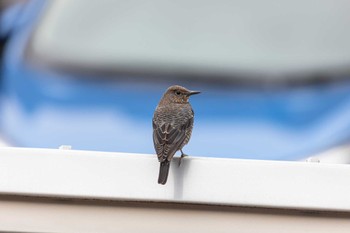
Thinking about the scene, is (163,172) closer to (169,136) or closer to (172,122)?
(169,136)

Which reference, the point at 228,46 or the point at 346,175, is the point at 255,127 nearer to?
the point at 228,46

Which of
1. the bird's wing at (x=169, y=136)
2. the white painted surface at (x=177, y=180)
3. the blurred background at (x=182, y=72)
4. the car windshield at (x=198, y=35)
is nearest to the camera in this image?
the white painted surface at (x=177, y=180)

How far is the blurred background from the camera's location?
1.99 m

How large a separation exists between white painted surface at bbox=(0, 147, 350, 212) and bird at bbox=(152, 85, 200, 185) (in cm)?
14

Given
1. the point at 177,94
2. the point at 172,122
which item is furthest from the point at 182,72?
the point at 172,122

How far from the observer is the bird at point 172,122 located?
1.73 m

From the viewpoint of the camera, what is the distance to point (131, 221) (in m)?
1.33

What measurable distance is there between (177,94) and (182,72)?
0.07 metres

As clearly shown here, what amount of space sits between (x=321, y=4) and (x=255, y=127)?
0.47 metres

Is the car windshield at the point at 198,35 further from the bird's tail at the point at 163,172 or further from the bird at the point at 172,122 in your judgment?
the bird's tail at the point at 163,172

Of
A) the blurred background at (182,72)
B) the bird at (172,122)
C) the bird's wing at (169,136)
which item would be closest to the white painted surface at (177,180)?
the bird at (172,122)

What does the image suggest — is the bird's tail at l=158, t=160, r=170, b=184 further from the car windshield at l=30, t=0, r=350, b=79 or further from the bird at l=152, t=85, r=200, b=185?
the car windshield at l=30, t=0, r=350, b=79

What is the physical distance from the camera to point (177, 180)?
4.34ft

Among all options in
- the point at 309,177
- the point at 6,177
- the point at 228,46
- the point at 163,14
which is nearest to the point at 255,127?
the point at 228,46
